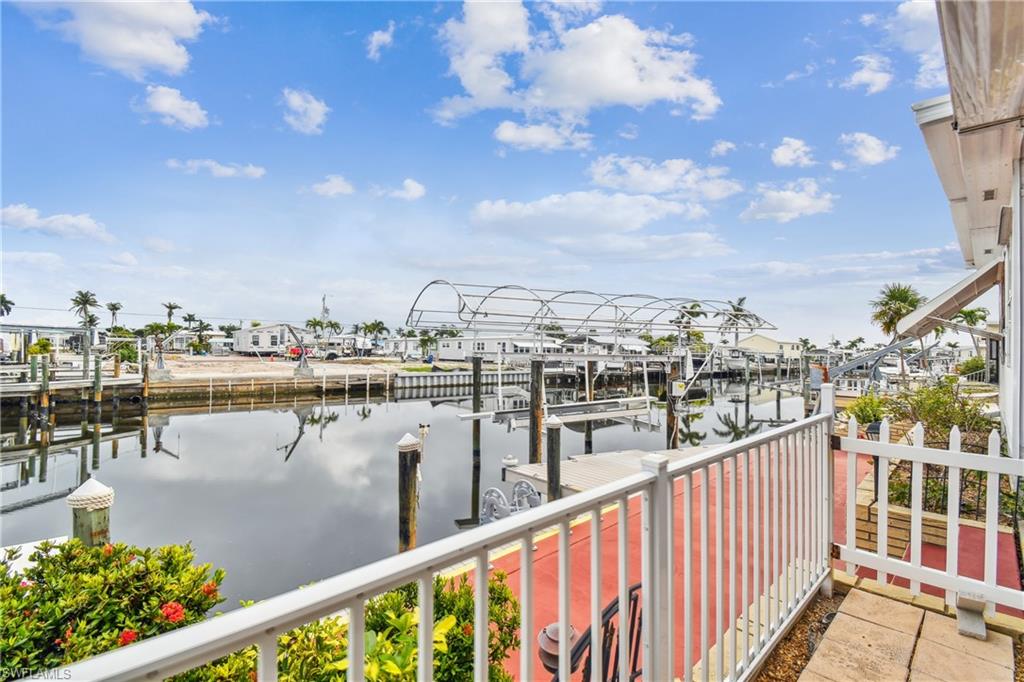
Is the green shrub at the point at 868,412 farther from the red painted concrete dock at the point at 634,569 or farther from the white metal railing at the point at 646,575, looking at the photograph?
the white metal railing at the point at 646,575

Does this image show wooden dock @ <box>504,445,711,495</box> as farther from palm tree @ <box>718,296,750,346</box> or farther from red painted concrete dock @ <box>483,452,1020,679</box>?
palm tree @ <box>718,296,750,346</box>

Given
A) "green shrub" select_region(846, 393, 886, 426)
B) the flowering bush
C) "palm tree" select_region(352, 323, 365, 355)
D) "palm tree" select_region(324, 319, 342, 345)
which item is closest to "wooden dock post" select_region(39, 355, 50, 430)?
the flowering bush

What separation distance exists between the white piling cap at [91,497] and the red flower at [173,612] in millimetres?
1437

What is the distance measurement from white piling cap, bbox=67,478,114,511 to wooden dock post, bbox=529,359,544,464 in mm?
8179

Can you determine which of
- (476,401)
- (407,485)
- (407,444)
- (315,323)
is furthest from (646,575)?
(315,323)

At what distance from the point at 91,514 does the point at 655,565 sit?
12.4ft

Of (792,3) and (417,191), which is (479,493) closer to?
(792,3)

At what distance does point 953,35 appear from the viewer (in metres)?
1.99

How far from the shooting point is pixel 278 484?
1229cm

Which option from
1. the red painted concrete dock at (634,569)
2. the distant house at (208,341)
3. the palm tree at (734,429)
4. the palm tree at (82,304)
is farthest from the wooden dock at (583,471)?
the palm tree at (82,304)

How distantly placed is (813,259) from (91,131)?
29.7 metres

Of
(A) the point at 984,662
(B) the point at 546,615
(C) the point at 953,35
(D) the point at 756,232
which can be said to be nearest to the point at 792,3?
(C) the point at 953,35

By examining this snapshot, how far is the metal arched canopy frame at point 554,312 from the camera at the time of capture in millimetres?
10359

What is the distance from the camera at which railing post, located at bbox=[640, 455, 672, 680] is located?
1519mm
